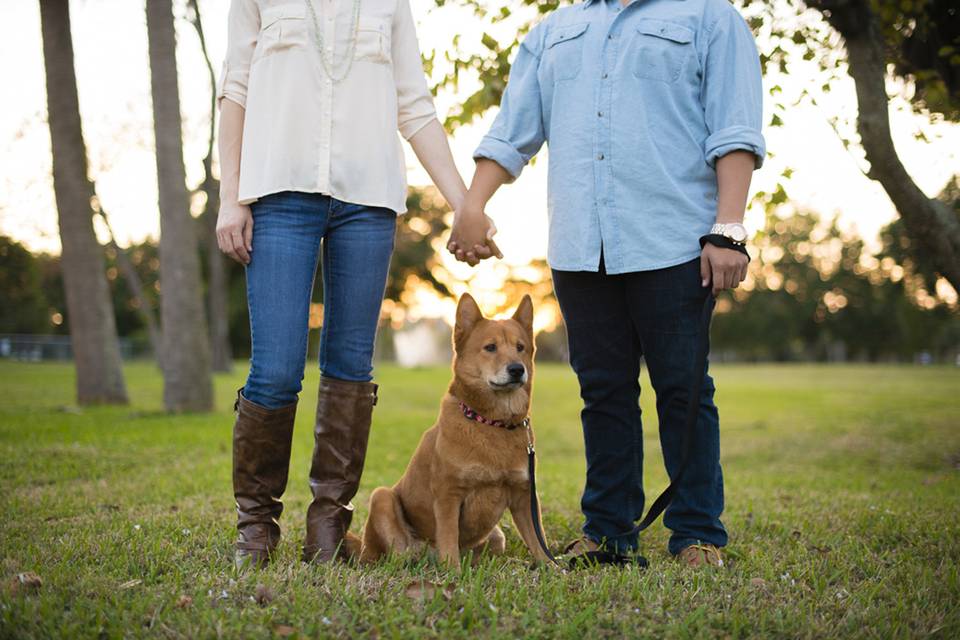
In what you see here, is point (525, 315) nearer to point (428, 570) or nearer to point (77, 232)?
point (428, 570)

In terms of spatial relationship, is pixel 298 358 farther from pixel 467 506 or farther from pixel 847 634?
pixel 847 634

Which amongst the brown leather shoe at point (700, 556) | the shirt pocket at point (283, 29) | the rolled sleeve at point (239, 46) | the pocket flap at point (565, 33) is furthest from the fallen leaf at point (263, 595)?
the pocket flap at point (565, 33)

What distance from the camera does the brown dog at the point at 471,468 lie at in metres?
3.26

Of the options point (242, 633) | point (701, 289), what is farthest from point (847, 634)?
point (242, 633)

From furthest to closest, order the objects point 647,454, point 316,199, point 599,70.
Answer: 1. point 647,454
2. point 599,70
3. point 316,199

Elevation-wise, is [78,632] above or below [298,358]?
below

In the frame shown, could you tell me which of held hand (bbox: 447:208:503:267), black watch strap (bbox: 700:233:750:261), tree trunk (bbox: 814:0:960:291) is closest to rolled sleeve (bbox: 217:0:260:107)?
held hand (bbox: 447:208:503:267)

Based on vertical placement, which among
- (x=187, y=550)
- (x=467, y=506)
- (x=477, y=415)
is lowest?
(x=187, y=550)

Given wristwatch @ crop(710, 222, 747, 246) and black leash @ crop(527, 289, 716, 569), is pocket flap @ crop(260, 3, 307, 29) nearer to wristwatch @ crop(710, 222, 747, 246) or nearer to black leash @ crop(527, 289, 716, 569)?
wristwatch @ crop(710, 222, 747, 246)

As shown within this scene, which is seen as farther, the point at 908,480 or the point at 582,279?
the point at 908,480

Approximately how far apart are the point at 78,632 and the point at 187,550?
42.4 inches

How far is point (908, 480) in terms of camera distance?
7164 millimetres

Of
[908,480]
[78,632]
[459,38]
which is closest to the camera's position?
[78,632]

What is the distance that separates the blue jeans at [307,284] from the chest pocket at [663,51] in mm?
1208
